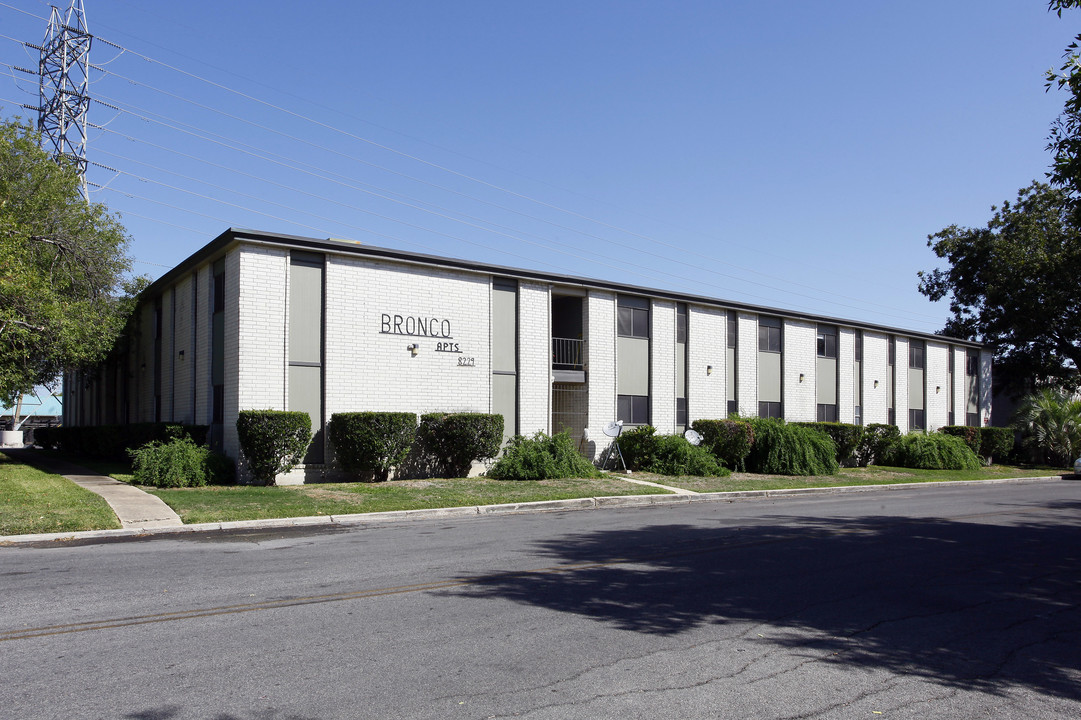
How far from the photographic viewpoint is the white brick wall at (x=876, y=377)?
34.7m

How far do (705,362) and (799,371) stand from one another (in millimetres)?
5527

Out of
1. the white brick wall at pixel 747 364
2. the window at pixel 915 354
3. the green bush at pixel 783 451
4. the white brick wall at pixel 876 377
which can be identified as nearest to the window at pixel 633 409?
the green bush at pixel 783 451

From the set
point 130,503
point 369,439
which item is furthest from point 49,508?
point 369,439

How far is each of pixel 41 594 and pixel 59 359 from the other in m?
21.0

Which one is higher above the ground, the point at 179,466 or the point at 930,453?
the point at 179,466

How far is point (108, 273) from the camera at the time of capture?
25.0m

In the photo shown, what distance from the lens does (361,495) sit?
55.4 ft

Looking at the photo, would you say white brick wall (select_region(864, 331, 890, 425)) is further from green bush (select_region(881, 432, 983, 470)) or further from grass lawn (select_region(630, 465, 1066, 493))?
grass lawn (select_region(630, 465, 1066, 493))

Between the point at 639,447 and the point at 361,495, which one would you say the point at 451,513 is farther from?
the point at 639,447

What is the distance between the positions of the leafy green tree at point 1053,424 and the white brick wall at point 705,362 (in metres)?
17.6

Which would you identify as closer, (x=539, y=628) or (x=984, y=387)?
(x=539, y=628)

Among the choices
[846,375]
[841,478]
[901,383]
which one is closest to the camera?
[841,478]

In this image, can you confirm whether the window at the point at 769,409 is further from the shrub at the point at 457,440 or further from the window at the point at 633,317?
the shrub at the point at 457,440

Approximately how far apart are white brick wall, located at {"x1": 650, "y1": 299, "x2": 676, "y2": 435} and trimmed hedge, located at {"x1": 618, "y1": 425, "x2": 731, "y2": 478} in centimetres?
169
